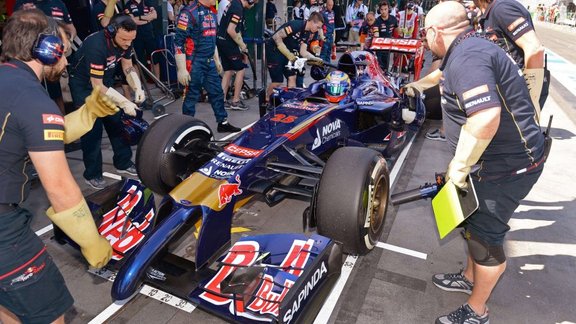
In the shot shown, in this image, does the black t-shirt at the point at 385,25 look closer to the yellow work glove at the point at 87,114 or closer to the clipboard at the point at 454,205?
the clipboard at the point at 454,205

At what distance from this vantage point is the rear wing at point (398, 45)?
657 centimetres

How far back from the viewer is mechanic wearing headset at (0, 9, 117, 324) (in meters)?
1.55

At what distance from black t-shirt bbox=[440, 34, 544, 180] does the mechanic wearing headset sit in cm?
182

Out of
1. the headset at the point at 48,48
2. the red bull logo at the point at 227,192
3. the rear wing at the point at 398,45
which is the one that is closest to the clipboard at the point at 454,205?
the red bull logo at the point at 227,192

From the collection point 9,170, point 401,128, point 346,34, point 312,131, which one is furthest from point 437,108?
point 346,34

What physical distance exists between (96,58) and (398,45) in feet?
15.3

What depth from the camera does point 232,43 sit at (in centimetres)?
705

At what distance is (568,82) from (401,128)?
9.59 m

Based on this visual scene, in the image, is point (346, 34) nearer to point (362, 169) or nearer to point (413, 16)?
point (413, 16)

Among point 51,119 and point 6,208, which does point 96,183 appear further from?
point 51,119

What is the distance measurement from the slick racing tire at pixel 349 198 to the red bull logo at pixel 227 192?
1.92 feet

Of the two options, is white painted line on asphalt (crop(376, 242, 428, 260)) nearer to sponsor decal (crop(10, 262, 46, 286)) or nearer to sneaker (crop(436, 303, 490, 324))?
sneaker (crop(436, 303, 490, 324))

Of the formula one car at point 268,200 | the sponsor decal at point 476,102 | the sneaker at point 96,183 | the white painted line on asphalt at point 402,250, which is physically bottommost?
the white painted line on asphalt at point 402,250

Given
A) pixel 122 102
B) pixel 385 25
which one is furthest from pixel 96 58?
pixel 385 25
